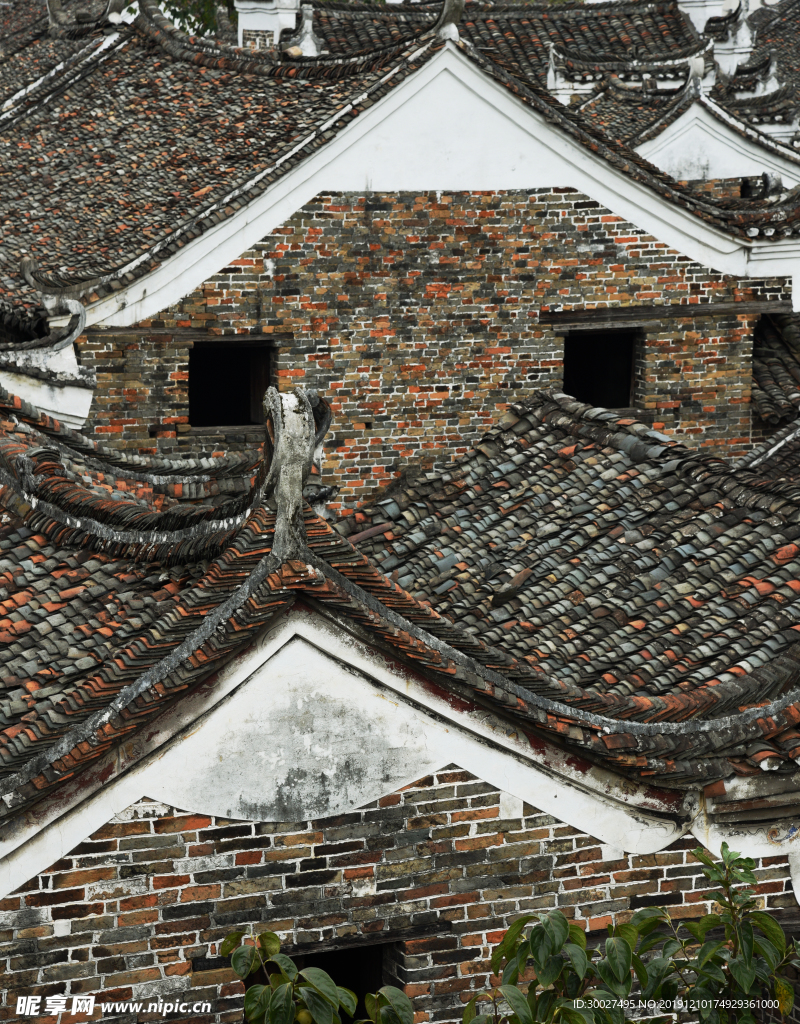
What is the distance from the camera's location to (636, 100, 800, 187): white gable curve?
2086 cm

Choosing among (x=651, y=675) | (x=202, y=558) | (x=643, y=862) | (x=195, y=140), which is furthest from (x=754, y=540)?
(x=195, y=140)

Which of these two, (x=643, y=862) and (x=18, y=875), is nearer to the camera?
(x=18, y=875)

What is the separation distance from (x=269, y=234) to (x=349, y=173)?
3.31 feet

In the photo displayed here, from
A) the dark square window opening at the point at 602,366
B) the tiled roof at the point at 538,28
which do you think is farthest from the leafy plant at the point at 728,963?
the tiled roof at the point at 538,28

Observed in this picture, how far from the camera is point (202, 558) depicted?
277 inches

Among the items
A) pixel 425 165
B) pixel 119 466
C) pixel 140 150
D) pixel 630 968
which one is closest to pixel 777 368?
pixel 425 165

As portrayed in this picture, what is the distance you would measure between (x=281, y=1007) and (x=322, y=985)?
17 centimetres

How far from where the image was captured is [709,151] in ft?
69.8

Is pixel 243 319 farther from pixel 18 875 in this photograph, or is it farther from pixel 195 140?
pixel 18 875

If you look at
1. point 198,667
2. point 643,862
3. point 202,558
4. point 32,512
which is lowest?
point 643,862

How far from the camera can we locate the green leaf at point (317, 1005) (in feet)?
16.4

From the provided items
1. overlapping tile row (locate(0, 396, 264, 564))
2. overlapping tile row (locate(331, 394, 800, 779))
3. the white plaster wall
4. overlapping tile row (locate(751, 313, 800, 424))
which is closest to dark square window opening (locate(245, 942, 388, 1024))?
overlapping tile row (locate(331, 394, 800, 779))

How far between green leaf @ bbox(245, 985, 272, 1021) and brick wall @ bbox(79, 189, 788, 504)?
28.6 ft

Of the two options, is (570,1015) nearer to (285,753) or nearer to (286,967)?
(286,967)
